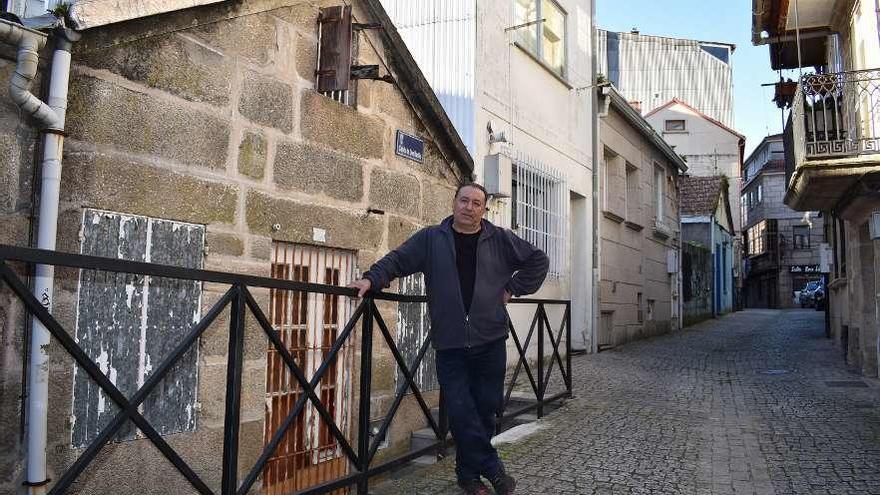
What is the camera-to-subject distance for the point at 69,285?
3.37 metres

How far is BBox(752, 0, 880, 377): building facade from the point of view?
8.74 meters

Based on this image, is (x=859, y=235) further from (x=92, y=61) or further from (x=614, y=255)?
(x=92, y=61)

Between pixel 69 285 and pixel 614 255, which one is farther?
pixel 614 255

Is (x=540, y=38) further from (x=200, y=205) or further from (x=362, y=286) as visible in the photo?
(x=362, y=286)

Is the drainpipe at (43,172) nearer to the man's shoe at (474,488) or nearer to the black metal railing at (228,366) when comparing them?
the black metal railing at (228,366)

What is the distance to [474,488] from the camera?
3732 mm

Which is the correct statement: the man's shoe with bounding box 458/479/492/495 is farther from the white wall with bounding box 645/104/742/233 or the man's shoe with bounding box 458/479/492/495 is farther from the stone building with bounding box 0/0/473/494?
the white wall with bounding box 645/104/742/233

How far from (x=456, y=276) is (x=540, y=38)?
25.1 ft

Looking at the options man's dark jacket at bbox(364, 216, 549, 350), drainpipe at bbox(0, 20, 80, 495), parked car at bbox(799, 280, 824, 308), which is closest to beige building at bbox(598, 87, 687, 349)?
man's dark jacket at bbox(364, 216, 549, 350)

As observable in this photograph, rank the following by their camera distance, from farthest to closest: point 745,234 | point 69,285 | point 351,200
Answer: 1. point 745,234
2. point 351,200
3. point 69,285

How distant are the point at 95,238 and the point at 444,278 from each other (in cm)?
183

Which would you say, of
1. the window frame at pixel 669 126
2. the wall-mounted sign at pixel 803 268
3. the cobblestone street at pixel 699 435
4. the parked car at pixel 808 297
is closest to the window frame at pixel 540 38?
the cobblestone street at pixel 699 435

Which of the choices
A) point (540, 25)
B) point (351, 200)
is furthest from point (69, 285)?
point (540, 25)

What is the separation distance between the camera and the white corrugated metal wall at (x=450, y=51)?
8.27m
